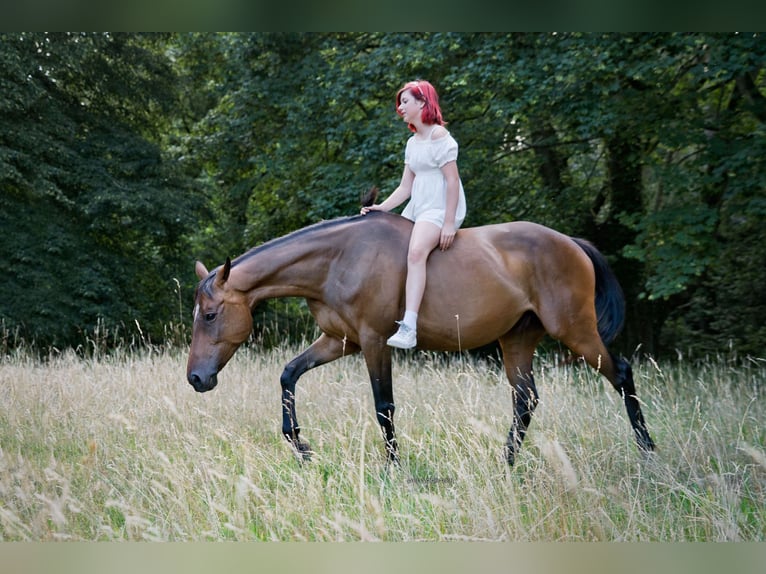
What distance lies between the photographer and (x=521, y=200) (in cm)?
1163

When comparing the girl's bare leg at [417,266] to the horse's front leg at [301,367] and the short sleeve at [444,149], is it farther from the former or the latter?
the horse's front leg at [301,367]

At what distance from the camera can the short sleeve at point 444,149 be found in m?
4.14

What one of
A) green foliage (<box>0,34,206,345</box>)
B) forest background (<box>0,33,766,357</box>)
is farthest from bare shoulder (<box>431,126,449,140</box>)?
green foliage (<box>0,34,206,345</box>)

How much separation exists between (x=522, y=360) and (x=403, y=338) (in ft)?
4.01

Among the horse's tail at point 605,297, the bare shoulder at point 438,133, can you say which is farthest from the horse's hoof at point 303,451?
the horse's tail at point 605,297

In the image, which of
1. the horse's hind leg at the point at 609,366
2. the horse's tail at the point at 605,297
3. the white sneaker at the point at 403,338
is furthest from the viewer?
the horse's tail at the point at 605,297

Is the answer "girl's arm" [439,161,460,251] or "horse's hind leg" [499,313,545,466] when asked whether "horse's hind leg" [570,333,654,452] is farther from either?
"girl's arm" [439,161,460,251]

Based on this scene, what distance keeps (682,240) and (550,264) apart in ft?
16.0

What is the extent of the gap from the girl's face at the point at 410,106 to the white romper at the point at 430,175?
149 mm

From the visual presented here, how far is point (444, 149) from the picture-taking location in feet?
13.6

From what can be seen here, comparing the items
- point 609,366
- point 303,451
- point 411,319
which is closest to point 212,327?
point 303,451

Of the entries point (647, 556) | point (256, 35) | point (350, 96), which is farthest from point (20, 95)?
point (647, 556)

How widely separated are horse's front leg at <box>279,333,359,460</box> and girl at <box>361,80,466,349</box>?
0.56 m

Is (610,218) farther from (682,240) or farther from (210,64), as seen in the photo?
(210,64)
